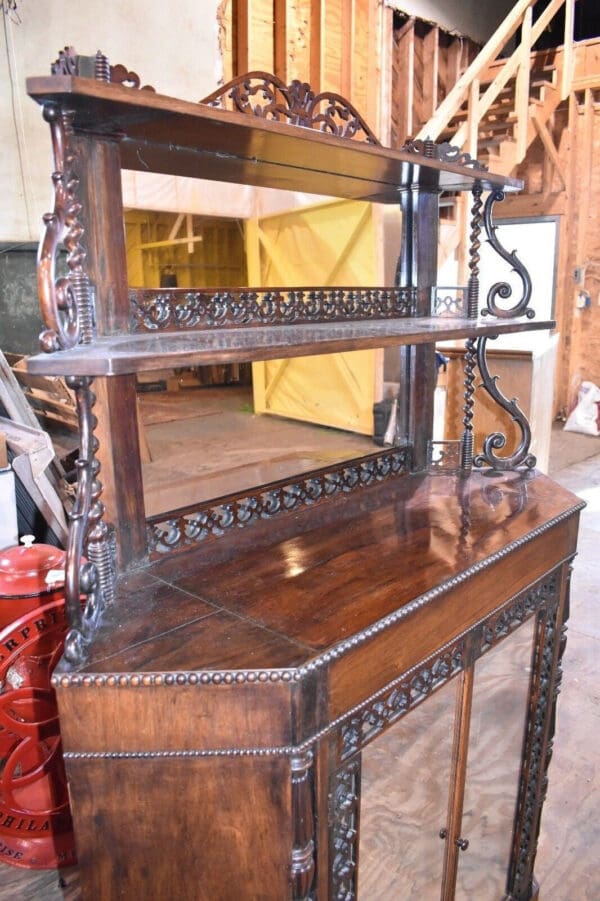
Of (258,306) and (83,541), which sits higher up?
(258,306)

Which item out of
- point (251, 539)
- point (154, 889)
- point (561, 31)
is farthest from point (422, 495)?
point (561, 31)

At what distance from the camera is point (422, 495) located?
5.24 feet

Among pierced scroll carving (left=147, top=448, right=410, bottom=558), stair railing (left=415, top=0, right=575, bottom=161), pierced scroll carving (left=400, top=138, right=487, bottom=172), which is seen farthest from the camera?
stair railing (left=415, top=0, right=575, bottom=161)

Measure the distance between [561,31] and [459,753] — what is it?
9134 mm

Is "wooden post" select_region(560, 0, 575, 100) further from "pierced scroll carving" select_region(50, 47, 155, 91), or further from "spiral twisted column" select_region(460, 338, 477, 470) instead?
"pierced scroll carving" select_region(50, 47, 155, 91)

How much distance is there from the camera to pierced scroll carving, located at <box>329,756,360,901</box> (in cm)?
98

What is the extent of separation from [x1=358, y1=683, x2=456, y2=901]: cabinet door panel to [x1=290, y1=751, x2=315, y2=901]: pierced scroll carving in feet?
0.68

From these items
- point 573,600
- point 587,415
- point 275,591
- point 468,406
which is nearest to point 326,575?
point 275,591

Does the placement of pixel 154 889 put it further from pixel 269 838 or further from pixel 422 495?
pixel 422 495

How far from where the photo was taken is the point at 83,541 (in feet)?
3.10

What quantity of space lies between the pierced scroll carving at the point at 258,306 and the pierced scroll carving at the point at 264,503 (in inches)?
13.3

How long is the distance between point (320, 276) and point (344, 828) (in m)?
4.50

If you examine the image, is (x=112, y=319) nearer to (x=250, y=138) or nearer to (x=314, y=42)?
(x=250, y=138)

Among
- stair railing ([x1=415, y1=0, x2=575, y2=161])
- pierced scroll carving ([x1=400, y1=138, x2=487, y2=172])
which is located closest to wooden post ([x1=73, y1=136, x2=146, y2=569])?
pierced scroll carving ([x1=400, y1=138, x2=487, y2=172])
